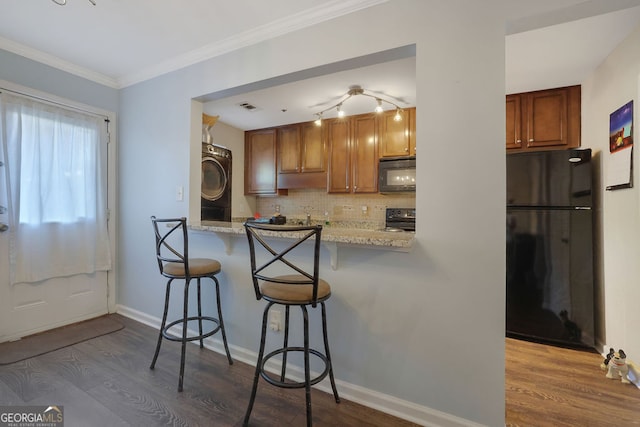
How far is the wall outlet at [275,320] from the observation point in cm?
193

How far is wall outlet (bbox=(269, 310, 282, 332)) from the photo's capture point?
1.93m

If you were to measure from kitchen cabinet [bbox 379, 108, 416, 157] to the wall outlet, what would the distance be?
7.81ft

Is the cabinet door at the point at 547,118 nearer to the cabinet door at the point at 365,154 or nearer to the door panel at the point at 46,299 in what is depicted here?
the cabinet door at the point at 365,154

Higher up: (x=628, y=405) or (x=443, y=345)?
(x=443, y=345)

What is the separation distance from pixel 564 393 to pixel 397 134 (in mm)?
2765

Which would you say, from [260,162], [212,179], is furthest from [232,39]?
[260,162]

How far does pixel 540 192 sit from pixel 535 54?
1.13 metres

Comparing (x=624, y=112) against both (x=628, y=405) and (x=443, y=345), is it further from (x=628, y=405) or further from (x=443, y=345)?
(x=443, y=345)

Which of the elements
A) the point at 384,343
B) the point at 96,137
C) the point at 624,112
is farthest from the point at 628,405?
the point at 96,137

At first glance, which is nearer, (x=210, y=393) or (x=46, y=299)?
(x=210, y=393)

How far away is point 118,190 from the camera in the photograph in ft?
9.62

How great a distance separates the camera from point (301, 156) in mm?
3994

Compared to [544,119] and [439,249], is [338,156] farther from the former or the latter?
[439,249]


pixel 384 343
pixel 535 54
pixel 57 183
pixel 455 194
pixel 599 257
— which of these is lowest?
pixel 384 343
